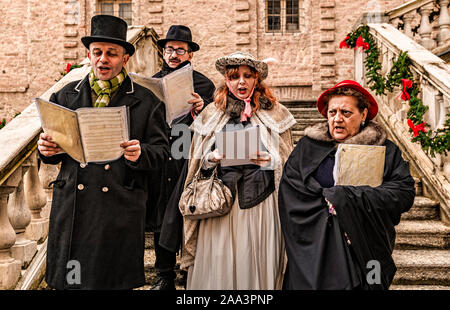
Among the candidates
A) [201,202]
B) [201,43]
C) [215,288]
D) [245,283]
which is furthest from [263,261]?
[201,43]

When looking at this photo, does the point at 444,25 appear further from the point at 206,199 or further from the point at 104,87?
the point at 104,87

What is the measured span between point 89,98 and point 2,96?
11.3 metres

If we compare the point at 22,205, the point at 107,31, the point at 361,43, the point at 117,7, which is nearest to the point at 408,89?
the point at 361,43

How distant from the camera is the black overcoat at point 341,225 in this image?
7.38 ft

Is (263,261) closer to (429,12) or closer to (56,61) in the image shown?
(429,12)

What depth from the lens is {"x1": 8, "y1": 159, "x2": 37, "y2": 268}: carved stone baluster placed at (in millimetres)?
2938

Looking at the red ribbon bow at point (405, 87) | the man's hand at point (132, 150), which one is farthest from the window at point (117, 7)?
the man's hand at point (132, 150)

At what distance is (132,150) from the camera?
224 cm

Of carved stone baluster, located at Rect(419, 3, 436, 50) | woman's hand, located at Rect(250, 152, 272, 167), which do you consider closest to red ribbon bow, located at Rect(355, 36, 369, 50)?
carved stone baluster, located at Rect(419, 3, 436, 50)

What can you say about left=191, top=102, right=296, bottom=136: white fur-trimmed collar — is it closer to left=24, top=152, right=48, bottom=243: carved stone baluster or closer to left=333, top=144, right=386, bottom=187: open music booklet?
left=333, top=144, right=386, bottom=187: open music booklet

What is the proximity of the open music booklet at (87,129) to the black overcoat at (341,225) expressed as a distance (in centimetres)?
104

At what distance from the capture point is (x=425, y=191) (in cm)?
464

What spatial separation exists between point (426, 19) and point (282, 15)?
5625 mm

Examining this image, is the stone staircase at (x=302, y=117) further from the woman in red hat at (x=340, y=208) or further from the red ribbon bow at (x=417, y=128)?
the woman in red hat at (x=340, y=208)
